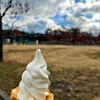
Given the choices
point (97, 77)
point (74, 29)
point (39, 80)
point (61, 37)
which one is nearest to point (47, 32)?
point (61, 37)

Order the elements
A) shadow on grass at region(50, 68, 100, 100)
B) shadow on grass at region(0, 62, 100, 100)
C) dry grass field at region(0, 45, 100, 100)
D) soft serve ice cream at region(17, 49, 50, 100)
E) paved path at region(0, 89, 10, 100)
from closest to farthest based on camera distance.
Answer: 1. soft serve ice cream at region(17, 49, 50, 100)
2. paved path at region(0, 89, 10, 100)
3. shadow on grass at region(50, 68, 100, 100)
4. shadow on grass at region(0, 62, 100, 100)
5. dry grass field at region(0, 45, 100, 100)

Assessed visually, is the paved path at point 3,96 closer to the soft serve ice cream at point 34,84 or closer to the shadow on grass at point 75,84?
the shadow on grass at point 75,84

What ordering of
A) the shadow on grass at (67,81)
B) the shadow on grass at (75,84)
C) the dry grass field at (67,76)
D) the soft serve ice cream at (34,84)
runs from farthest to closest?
the dry grass field at (67,76) → the shadow on grass at (67,81) → the shadow on grass at (75,84) → the soft serve ice cream at (34,84)

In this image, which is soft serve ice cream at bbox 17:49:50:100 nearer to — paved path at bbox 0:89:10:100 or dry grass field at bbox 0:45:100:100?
paved path at bbox 0:89:10:100

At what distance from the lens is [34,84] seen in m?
4.36

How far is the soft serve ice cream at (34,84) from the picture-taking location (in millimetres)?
4328

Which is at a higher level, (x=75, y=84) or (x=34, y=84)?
(x=34, y=84)

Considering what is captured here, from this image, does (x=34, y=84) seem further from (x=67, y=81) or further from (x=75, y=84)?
(x=67, y=81)

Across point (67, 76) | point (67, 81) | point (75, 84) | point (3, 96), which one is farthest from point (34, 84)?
point (67, 76)

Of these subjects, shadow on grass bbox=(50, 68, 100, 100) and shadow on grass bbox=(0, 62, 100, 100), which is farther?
shadow on grass bbox=(0, 62, 100, 100)

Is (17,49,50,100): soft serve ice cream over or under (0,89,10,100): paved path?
over

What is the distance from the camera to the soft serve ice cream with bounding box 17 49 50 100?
4.33m

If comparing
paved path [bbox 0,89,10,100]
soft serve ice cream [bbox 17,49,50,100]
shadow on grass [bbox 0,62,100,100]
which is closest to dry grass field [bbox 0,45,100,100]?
shadow on grass [bbox 0,62,100,100]

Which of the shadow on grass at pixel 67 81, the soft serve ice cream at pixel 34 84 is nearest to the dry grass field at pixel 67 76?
the shadow on grass at pixel 67 81
